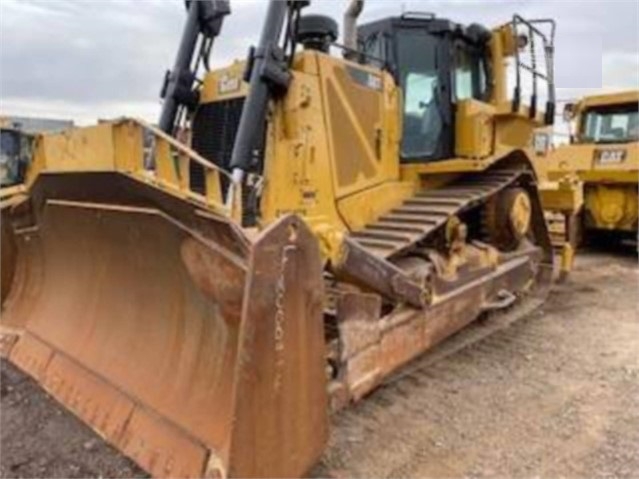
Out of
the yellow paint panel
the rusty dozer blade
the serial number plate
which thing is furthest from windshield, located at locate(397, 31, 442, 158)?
the serial number plate

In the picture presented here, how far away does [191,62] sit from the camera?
14.9 feet

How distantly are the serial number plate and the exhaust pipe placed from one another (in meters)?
5.82

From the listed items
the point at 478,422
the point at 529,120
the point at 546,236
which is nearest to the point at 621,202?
the point at 546,236

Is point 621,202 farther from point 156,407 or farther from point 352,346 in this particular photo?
point 156,407

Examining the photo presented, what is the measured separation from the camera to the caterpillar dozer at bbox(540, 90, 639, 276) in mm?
9258

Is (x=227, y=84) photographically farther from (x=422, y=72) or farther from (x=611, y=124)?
(x=611, y=124)

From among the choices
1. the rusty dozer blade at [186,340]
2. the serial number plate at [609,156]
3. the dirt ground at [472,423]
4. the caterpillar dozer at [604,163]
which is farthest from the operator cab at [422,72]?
the serial number plate at [609,156]

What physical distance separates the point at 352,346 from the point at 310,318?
24.2 inches

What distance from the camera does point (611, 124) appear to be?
1009 cm

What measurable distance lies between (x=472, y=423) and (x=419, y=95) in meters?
2.47

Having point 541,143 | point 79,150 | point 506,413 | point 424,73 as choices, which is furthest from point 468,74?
point 79,150

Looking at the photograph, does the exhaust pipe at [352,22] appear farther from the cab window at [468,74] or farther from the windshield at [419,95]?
the cab window at [468,74]

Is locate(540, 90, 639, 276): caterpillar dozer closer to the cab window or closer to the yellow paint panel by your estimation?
the cab window

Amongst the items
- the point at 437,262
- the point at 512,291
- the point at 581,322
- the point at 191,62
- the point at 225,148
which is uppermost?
the point at 191,62
